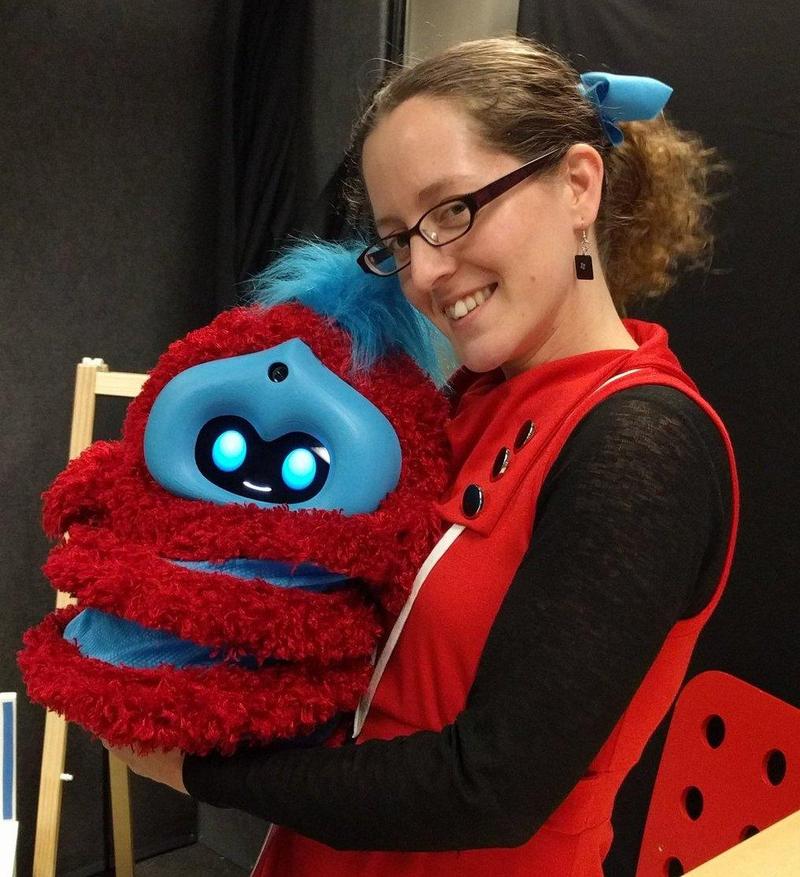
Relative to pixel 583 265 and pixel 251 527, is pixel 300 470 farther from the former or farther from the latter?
pixel 583 265

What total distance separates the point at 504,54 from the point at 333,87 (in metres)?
A: 1.27

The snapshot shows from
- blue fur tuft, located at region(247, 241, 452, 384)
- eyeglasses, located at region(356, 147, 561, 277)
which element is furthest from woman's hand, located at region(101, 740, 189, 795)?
eyeglasses, located at region(356, 147, 561, 277)

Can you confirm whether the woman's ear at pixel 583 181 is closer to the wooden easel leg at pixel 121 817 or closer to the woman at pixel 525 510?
the woman at pixel 525 510

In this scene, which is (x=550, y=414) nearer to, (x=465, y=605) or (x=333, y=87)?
(x=465, y=605)

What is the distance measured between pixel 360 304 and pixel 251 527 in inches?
10.6

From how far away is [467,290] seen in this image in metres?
0.79

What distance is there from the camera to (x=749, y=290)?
1.54 m

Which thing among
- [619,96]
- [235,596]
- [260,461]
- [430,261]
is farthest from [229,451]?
[619,96]

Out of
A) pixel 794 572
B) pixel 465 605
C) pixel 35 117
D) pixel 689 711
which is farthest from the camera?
pixel 35 117

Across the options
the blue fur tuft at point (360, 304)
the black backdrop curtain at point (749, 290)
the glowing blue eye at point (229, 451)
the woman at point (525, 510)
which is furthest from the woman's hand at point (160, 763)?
the black backdrop curtain at point (749, 290)

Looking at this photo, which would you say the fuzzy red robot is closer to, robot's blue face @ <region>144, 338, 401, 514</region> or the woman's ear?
robot's blue face @ <region>144, 338, 401, 514</region>

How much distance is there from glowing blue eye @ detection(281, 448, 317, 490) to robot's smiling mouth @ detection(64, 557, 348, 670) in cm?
→ 9

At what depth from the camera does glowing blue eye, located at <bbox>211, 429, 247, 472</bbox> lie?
806mm

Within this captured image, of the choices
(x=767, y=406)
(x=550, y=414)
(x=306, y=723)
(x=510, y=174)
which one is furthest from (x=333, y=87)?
(x=306, y=723)
